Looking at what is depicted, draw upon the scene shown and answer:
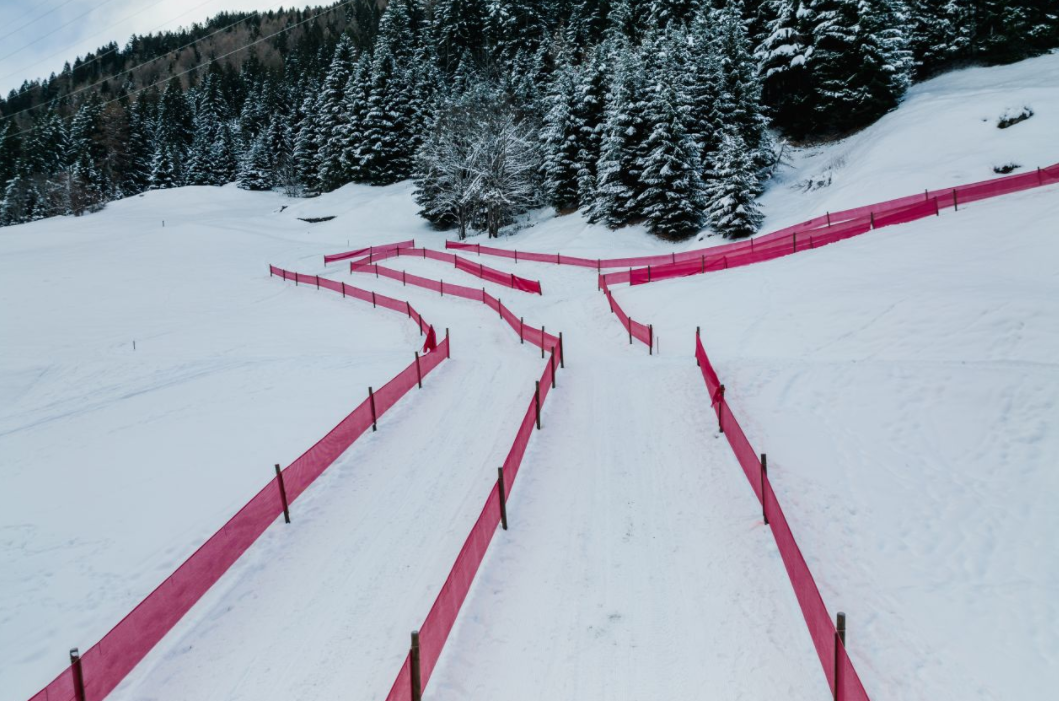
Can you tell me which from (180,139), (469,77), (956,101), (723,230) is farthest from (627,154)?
(180,139)

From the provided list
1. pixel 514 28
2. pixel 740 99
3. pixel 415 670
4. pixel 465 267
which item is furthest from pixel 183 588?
pixel 514 28

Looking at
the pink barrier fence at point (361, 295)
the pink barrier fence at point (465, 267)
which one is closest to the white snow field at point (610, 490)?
the pink barrier fence at point (361, 295)

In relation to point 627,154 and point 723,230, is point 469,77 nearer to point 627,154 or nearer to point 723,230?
point 627,154

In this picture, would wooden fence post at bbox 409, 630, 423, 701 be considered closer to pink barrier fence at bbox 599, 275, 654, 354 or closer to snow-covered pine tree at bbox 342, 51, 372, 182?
pink barrier fence at bbox 599, 275, 654, 354

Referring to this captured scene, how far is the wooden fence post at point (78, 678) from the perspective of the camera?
5.95 m

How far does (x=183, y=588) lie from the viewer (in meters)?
7.82

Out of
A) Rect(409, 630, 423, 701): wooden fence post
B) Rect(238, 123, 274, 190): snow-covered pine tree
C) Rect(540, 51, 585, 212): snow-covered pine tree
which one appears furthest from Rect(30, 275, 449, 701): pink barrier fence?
Rect(238, 123, 274, 190): snow-covered pine tree

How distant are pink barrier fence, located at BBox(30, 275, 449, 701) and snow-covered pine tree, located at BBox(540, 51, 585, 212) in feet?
128

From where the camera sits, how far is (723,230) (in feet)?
114

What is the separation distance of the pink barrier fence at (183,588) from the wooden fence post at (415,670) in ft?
11.0

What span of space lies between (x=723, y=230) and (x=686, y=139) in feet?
24.7

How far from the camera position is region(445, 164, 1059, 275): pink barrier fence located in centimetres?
2333

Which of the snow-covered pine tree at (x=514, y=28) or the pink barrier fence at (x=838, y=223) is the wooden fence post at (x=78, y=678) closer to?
the pink barrier fence at (x=838, y=223)

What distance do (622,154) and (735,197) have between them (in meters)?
10.1
